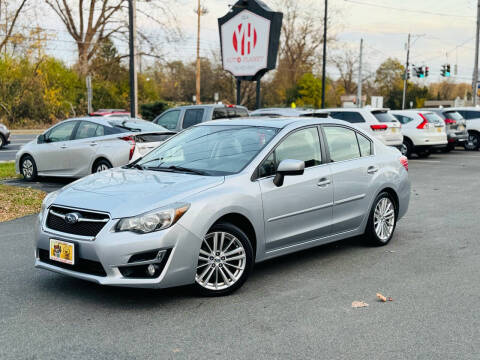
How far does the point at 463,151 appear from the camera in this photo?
79.2 ft

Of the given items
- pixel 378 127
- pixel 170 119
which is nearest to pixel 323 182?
pixel 170 119

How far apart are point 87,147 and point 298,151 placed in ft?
24.3

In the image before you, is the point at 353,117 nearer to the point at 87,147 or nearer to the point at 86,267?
the point at 87,147

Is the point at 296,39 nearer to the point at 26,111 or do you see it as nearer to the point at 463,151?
the point at 26,111

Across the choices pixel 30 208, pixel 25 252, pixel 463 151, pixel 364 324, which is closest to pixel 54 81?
pixel 463 151

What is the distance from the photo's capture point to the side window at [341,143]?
636cm

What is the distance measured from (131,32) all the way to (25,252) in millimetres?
14334

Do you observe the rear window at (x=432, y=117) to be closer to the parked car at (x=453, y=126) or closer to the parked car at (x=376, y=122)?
the parked car at (x=453, y=126)

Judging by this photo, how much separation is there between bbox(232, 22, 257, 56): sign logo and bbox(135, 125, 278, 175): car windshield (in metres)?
16.8

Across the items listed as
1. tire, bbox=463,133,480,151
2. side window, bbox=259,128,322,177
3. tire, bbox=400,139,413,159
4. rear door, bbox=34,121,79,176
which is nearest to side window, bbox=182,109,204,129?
rear door, bbox=34,121,79,176

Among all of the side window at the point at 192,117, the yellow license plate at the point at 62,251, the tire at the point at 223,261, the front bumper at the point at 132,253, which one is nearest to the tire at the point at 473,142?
the side window at the point at 192,117

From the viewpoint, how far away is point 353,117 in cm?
1814

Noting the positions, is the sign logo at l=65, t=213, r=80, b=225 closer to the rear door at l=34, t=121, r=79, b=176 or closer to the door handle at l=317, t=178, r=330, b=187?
the door handle at l=317, t=178, r=330, b=187

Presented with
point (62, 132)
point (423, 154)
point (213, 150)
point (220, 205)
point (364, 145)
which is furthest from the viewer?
point (423, 154)
